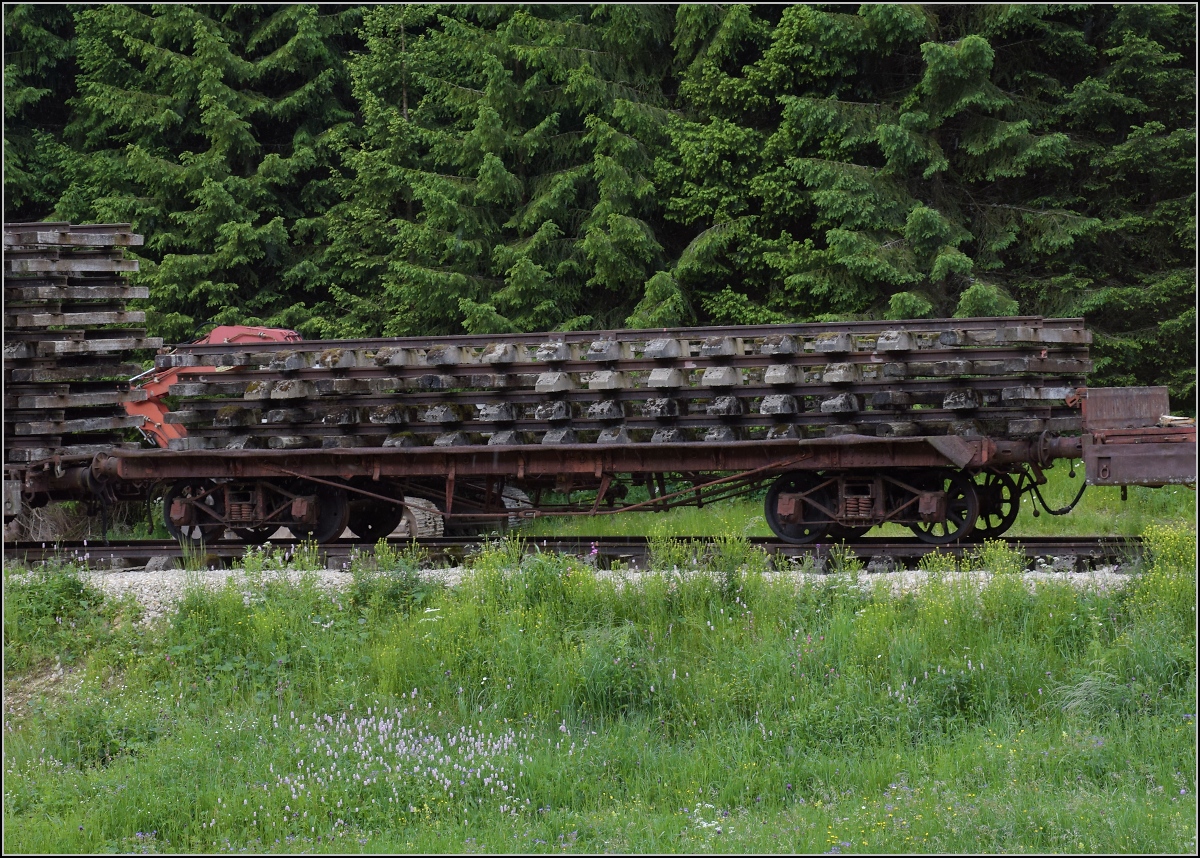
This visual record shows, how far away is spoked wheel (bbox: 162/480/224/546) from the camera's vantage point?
37.3 ft

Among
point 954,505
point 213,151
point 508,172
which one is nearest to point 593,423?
point 954,505

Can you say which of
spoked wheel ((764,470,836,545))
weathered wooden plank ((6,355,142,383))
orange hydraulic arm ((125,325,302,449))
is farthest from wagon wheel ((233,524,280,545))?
spoked wheel ((764,470,836,545))

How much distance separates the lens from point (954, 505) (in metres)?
10.1

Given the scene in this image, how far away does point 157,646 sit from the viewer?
8070mm

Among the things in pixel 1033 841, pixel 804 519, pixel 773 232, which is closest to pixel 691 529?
pixel 804 519

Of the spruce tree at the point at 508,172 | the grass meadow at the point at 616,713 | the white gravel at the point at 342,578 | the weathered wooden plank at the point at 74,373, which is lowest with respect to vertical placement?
the grass meadow at the point at 616,713

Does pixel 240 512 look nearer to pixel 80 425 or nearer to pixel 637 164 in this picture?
pixel 80 425

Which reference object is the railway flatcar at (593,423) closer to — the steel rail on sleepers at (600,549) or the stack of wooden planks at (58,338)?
the stack of wooden planks at (58,338)

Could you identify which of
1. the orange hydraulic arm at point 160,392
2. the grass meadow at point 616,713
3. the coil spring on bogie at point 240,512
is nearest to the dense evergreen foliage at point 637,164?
the orange hydraulic arm at point 160,392

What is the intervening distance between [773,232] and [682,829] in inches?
556

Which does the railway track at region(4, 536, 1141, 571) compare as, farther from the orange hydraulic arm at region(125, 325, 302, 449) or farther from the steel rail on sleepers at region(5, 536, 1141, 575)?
the orange hydraulic arm at region(125, 325, 302, 449)

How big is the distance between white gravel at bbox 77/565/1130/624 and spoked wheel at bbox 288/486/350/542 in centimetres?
146

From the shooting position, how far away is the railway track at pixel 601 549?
955cm

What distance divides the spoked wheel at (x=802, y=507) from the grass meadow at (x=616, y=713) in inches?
64.4
